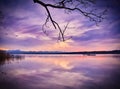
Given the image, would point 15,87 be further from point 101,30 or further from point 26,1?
point 101,30

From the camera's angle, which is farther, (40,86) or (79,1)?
(40,86)

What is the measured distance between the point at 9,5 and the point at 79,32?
1529mm

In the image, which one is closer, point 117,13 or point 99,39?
point 117,13

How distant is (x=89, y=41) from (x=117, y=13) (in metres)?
0.84

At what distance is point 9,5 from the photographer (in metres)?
4.21

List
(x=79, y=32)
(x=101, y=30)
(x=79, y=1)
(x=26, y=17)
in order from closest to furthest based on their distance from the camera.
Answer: (x=79, y=1), (x=101, y=30), (x=79, y=32), (x=26, y=17)

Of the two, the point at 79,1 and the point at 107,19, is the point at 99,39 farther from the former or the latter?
the point at 79,1

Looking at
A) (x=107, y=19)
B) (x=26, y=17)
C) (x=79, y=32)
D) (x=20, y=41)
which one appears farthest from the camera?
(x=20, y=41)

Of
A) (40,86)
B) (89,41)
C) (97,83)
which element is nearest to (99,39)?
(89,41)

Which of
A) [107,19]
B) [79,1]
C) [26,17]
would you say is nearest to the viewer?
[79,1]

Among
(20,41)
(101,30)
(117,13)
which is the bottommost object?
(20,41)

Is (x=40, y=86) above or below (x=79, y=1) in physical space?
below

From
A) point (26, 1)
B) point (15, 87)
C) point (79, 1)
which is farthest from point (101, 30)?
point (15, 87)

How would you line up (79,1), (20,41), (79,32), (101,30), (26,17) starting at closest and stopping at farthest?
(79,1), (101,30), (79,32), (26,17), (20,41)
